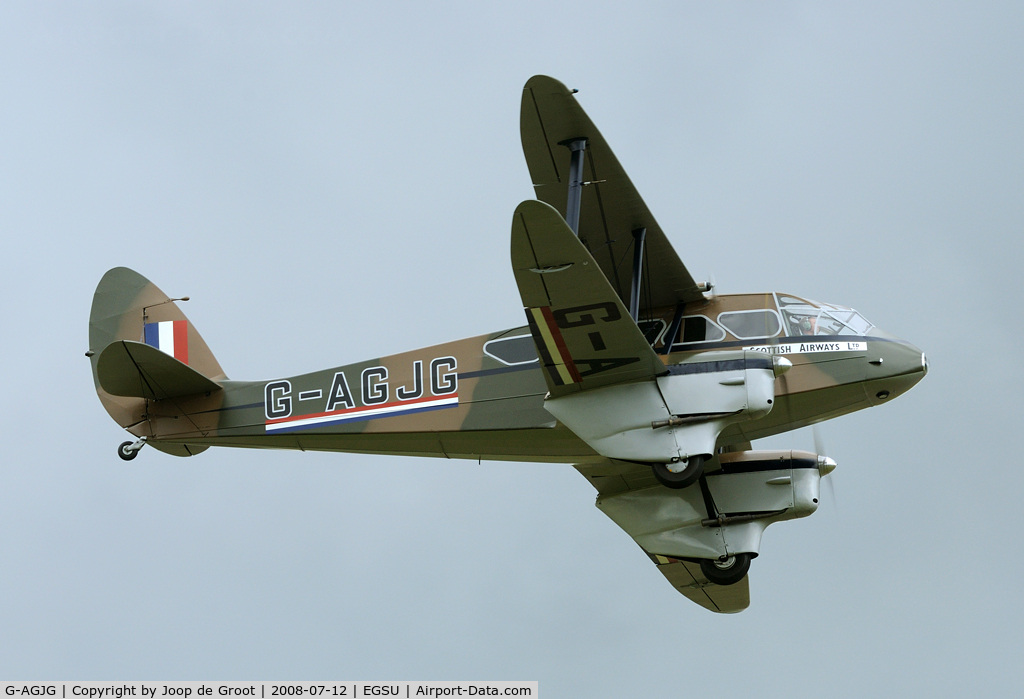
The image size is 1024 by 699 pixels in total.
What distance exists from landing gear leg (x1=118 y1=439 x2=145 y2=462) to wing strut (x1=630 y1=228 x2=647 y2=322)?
7.39 m

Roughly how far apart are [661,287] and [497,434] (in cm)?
298

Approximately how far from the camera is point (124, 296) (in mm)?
19516

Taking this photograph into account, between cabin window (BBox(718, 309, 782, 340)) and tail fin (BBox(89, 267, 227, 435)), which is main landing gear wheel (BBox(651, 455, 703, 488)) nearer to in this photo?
cabin window (BBox(718, 309, 782, 340))

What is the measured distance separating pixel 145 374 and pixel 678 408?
297 inches

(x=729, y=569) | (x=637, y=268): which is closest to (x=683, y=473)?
(x=637, y=268)

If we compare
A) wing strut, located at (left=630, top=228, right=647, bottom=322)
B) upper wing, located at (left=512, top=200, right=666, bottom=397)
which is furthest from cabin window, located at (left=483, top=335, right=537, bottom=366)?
A: wing strut, located at (left=630, top=228, right=647, bottom=322)

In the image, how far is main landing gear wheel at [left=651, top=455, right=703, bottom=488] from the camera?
47.3ft

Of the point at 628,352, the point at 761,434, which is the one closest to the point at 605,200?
the point at 628,352

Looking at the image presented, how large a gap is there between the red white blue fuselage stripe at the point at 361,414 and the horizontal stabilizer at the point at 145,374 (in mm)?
1255

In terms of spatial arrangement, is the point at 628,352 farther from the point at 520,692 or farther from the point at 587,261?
the point at 520,692

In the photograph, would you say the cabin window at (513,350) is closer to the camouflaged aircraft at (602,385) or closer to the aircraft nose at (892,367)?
the camouflaged aircraft at (602,385)

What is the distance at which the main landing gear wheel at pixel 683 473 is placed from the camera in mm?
14422

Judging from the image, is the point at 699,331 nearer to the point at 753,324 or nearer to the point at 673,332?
the point at 673,332

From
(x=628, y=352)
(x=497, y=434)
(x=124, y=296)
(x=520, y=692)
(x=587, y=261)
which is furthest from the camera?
(x=124, y=296)
